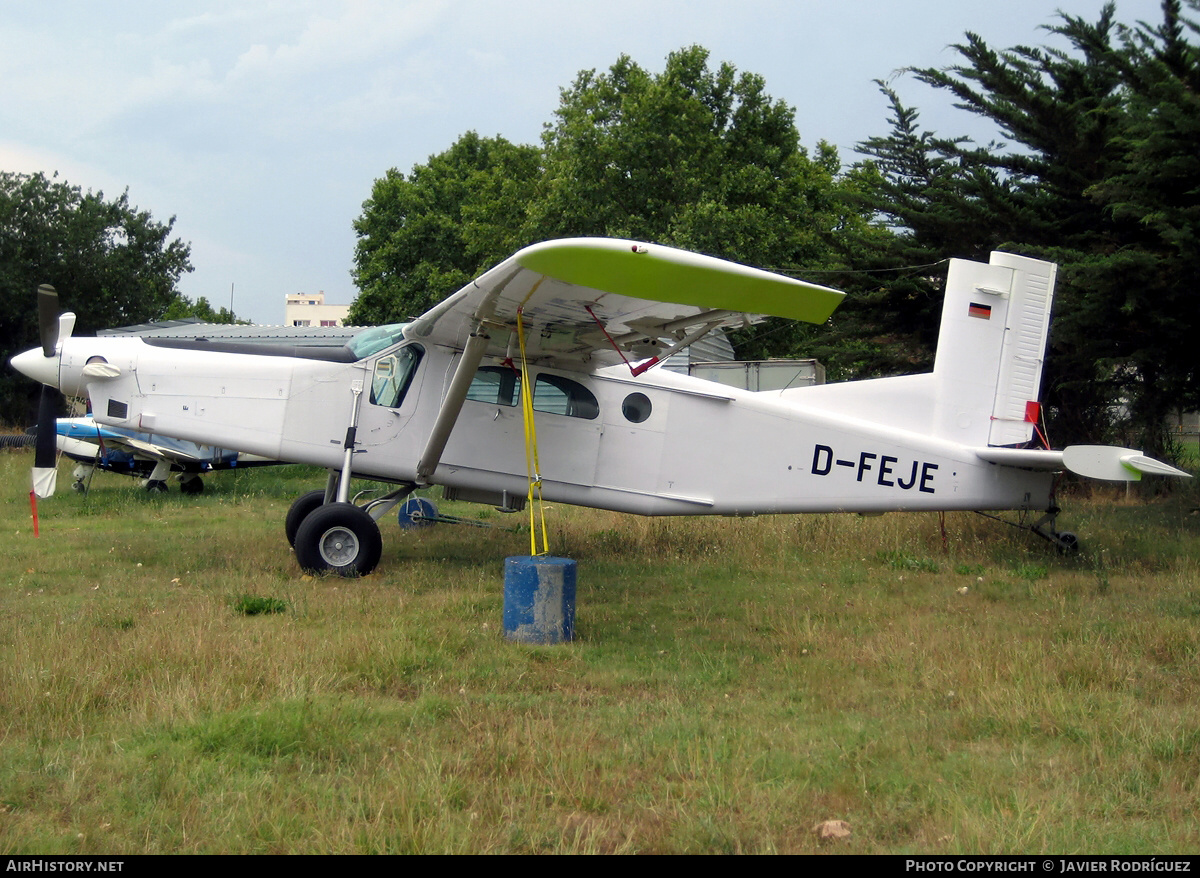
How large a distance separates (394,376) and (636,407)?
2498 millimetres

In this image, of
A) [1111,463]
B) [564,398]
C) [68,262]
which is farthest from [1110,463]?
[68,262]

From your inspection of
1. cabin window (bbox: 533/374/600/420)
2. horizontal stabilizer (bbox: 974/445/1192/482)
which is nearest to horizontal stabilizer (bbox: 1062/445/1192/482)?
horizontal stabilizer (bbox: 974/445/1192/482)

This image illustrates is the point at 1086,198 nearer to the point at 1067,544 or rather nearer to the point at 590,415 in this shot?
the point at 1067,544

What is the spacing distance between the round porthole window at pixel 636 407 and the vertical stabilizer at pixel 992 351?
320 cm

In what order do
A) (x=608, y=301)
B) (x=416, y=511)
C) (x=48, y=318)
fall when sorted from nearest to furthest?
(x=608, y=301) → (x=48, y=318) → (x=416, y=511)

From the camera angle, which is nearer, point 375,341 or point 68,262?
point 375,341

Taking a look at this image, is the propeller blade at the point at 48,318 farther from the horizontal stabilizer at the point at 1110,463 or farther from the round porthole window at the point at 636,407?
the horizontal stabilizer at the point at 1110,463

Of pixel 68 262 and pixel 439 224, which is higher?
pixel 439 224

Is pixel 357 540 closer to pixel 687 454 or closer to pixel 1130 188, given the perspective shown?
pixel 687 454

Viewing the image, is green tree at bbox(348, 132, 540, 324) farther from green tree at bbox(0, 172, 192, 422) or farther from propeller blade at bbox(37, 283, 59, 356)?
propeller blade at bbox(37, 283, 59, 356)

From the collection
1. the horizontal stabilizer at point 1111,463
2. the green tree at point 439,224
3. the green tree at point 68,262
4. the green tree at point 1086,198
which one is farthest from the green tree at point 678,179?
the horizontal stabilizer at point 1111,463

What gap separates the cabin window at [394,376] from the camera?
923cm

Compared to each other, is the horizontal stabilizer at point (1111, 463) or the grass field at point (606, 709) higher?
the horizontal stabilizer at point (1111, 463)

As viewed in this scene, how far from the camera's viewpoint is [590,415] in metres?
9.62
